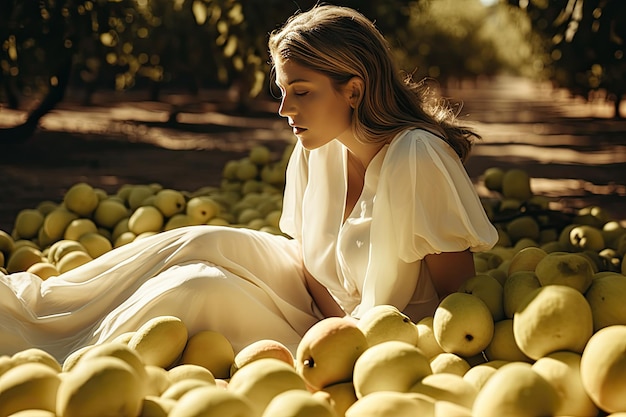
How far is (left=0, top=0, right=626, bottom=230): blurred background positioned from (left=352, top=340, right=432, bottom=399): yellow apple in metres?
1.91

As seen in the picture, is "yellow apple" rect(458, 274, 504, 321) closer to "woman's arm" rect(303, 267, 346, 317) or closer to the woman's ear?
"woman's arm" rect(303, 267, 346, 317)

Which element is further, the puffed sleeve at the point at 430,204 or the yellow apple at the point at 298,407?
the puffed sleeve at the point at 430,204

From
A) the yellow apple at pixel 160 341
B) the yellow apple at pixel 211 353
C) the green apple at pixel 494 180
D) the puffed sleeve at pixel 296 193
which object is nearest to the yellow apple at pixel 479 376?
the yellow apple at pixel 211 353

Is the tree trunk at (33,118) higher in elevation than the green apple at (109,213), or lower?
higher

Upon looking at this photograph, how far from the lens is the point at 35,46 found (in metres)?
8.28

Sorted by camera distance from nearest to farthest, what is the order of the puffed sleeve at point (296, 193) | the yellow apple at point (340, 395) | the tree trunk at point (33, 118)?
the yellow apple at point (340, 395), the puffed sleeve at point (296, 193), the tree trunk at point (33, 118)

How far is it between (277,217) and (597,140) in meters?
12.1

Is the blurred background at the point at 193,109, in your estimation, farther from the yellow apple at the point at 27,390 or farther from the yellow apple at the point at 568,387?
the yellow apple at the point at 27,390

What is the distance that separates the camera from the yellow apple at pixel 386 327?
95.5 inches

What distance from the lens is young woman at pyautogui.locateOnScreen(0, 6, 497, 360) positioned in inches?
115

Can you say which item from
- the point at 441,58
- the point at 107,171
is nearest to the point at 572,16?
the point at 107,171

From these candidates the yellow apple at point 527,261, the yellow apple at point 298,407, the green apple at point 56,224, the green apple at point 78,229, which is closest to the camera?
the yellow apple at point 298,407

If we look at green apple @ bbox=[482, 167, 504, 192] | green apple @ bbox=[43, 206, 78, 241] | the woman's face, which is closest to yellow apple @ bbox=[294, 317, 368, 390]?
the woman's face

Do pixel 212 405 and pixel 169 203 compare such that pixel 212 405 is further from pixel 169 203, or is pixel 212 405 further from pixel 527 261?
pixel 169 203
